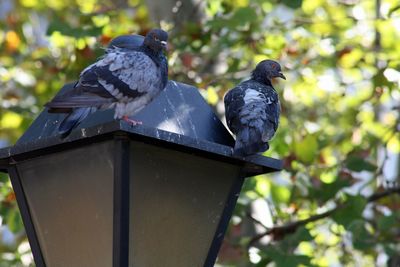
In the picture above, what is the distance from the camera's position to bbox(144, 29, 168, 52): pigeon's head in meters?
3.27

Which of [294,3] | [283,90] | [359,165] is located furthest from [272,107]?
[283,90]

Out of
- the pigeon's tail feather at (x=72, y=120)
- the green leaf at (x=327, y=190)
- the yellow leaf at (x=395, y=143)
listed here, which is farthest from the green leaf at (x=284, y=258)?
the pigeon's tail feather at (x=72, y=120)

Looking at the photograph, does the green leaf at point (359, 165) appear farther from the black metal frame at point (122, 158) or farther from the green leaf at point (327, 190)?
the black metal frame at point (122, 158)

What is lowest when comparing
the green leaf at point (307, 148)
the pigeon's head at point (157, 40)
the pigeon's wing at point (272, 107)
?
the green leaf at point (307, 148)

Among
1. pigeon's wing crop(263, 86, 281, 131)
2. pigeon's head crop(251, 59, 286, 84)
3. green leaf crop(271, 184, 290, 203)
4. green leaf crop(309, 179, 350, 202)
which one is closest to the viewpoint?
pigeon's wing crop(263, 86, 281, 131)

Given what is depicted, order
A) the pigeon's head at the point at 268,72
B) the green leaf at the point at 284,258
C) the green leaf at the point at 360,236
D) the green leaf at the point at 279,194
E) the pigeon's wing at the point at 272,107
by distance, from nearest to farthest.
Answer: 1. the pigeon's wing at the point at 272,107
2. the pigeon's head at the point at 268,72
3. the green leaf at the point at 284,258
4. the green leaf at the point at 360,236
5. the green leaf at the point at 279,194

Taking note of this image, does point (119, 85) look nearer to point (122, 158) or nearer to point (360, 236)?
point (122, 158)

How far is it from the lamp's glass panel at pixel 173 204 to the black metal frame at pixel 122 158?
37mm

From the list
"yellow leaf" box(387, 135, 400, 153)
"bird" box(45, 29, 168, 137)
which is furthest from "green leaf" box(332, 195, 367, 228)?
"bird" box(45, 29, 168, 137)

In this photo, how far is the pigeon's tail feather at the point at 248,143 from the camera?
3051 millimetres

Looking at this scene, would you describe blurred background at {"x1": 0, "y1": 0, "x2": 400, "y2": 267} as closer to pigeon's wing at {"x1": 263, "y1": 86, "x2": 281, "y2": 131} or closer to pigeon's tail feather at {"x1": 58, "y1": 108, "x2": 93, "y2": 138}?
pigeon's wing at {"x1": 263, "y1": 86, "x2": 281, "y2": 131}

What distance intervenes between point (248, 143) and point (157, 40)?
1.82ft

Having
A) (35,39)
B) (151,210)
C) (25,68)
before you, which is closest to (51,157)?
(151,210)

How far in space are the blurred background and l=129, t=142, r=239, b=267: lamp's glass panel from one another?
171 cm
